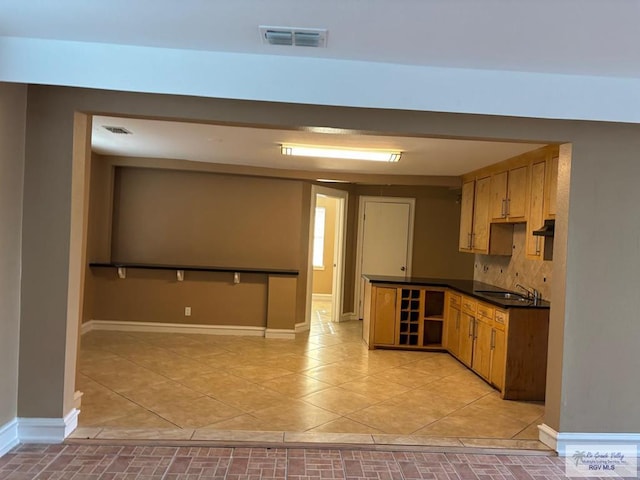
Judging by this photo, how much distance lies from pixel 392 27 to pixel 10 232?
2.50 meters

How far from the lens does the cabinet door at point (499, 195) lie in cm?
474

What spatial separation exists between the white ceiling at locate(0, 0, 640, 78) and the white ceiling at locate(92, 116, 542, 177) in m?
0.80

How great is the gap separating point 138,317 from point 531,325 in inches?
192

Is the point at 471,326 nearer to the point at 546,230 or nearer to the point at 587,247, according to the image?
the point at 546,230

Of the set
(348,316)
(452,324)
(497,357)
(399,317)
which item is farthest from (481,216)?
(348,316)

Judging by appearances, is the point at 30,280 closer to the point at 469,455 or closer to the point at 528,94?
the point at 469,455

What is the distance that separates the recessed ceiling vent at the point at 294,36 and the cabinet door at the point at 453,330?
149 inches

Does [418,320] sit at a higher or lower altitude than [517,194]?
lower

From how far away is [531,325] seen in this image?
3982 mm

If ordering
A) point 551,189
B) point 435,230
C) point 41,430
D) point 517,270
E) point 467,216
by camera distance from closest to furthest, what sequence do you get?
point 41,430, point 551,189, point 517,270, point 467,216, point 435,230

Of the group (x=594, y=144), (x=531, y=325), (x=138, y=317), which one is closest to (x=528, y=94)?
(x=594, y=144)

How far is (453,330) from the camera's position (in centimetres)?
530

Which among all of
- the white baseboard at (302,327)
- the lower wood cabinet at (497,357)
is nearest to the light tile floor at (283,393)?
the lower wood cabinet at (497,357)

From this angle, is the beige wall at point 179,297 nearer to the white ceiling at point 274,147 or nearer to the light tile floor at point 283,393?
the light tile floor at point 283,393
